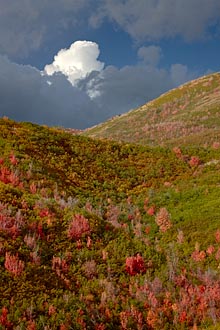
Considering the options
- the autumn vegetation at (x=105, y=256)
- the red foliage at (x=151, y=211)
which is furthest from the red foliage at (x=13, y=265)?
the red foliage at (x=151, y=211)

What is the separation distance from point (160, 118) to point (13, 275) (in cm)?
7167

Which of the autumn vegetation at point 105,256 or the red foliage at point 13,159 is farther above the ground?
the red foliage at point 13,159

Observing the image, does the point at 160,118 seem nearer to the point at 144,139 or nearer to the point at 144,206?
the point at 144,139

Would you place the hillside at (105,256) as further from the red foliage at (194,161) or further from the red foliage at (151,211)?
the red foliage at (194,161)

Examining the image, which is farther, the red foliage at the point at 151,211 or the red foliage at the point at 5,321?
the red foliage at the point at 151,211

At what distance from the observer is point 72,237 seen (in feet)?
44.7

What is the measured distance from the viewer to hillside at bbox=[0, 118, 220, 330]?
1042 cm

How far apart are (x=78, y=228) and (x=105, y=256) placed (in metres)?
1.52

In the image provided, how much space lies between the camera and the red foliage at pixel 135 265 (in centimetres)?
1265

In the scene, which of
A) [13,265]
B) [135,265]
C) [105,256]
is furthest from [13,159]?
[13,265]

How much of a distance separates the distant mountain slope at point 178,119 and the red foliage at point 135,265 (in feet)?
120

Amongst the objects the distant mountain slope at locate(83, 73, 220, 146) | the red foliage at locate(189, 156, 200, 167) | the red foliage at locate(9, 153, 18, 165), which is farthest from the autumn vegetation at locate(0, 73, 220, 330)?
the distant mountain slope at locate(83, 73, 220, 146)

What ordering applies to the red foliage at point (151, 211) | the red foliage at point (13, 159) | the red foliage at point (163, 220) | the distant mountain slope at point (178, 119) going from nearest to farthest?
1. the red foliage at point (163, 220)
2. the red foliage at point (151, 211)
3. the red foliage at point (13, 159)
4. the distant mountain slope at point (178, 119)

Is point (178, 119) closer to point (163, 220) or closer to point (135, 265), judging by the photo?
point (163, 220)
